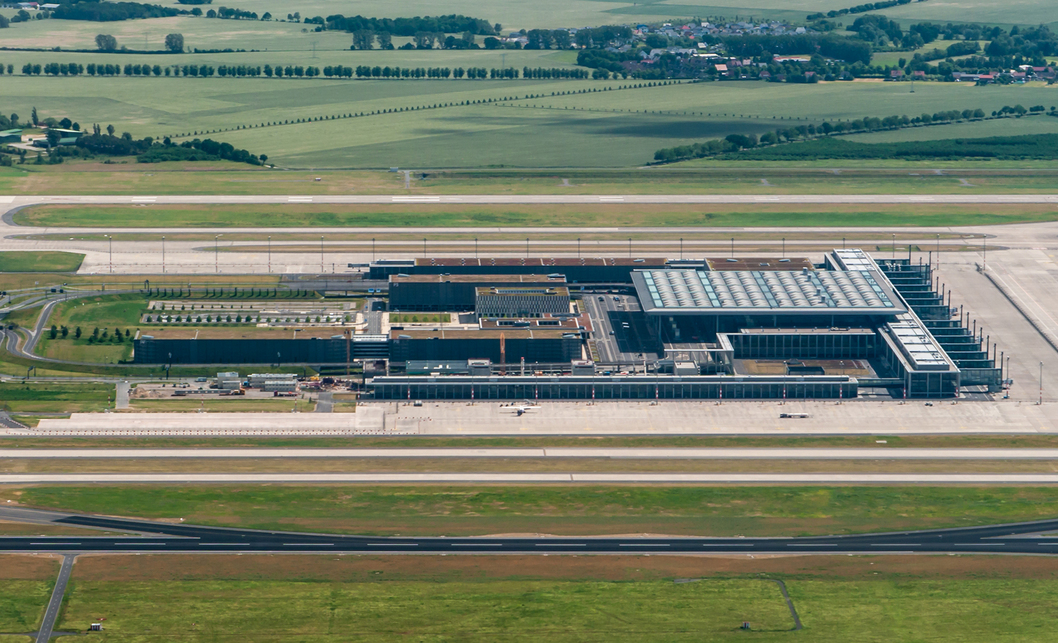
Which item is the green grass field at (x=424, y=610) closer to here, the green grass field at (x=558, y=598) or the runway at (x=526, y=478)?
the green grass field at (x=558, y=598)

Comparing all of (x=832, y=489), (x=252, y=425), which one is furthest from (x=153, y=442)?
(x=832, y=489)

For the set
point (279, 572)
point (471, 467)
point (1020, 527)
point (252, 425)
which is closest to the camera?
point (279, 572)

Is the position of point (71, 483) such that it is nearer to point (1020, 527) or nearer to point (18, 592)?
point (18, 592)

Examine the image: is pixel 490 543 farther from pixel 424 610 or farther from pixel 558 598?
pixel 424 610

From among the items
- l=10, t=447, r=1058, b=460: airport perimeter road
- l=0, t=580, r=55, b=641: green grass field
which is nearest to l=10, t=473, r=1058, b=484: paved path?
l=10, t=447, r=1058, b=460: airport perimeter road

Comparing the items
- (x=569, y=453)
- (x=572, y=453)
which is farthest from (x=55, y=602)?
(x=572, y=453)
